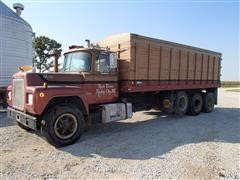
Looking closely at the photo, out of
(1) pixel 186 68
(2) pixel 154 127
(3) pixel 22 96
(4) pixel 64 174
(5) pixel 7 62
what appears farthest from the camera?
(5) pixel 7 62

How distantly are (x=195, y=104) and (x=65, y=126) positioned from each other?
330 inches

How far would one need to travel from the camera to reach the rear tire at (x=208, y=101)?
14117mm

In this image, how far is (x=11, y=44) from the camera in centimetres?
1435

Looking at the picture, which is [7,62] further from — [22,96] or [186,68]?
[186,68]

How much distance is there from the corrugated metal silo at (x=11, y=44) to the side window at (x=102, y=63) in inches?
305

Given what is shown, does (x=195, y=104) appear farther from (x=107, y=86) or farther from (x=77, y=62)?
(x=77, y=62)

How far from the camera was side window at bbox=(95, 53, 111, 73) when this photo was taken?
26.8 ft

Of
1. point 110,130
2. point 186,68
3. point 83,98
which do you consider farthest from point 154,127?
point 186,68

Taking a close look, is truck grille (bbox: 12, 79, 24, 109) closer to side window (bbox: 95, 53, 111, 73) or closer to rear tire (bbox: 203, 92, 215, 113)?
side window (bbox: 95, 53, 111, 73)

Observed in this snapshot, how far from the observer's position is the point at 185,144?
7289mm

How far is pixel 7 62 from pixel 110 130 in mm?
8249

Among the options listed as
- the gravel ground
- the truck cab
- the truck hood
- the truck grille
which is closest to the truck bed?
the truck cab

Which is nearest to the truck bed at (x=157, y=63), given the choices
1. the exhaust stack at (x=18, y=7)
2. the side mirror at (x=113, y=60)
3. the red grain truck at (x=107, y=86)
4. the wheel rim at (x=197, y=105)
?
the red grain truck at (x=107, y=86)

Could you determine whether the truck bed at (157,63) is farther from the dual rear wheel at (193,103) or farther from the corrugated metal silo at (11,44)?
the corrugated metal silo at (11,44)
